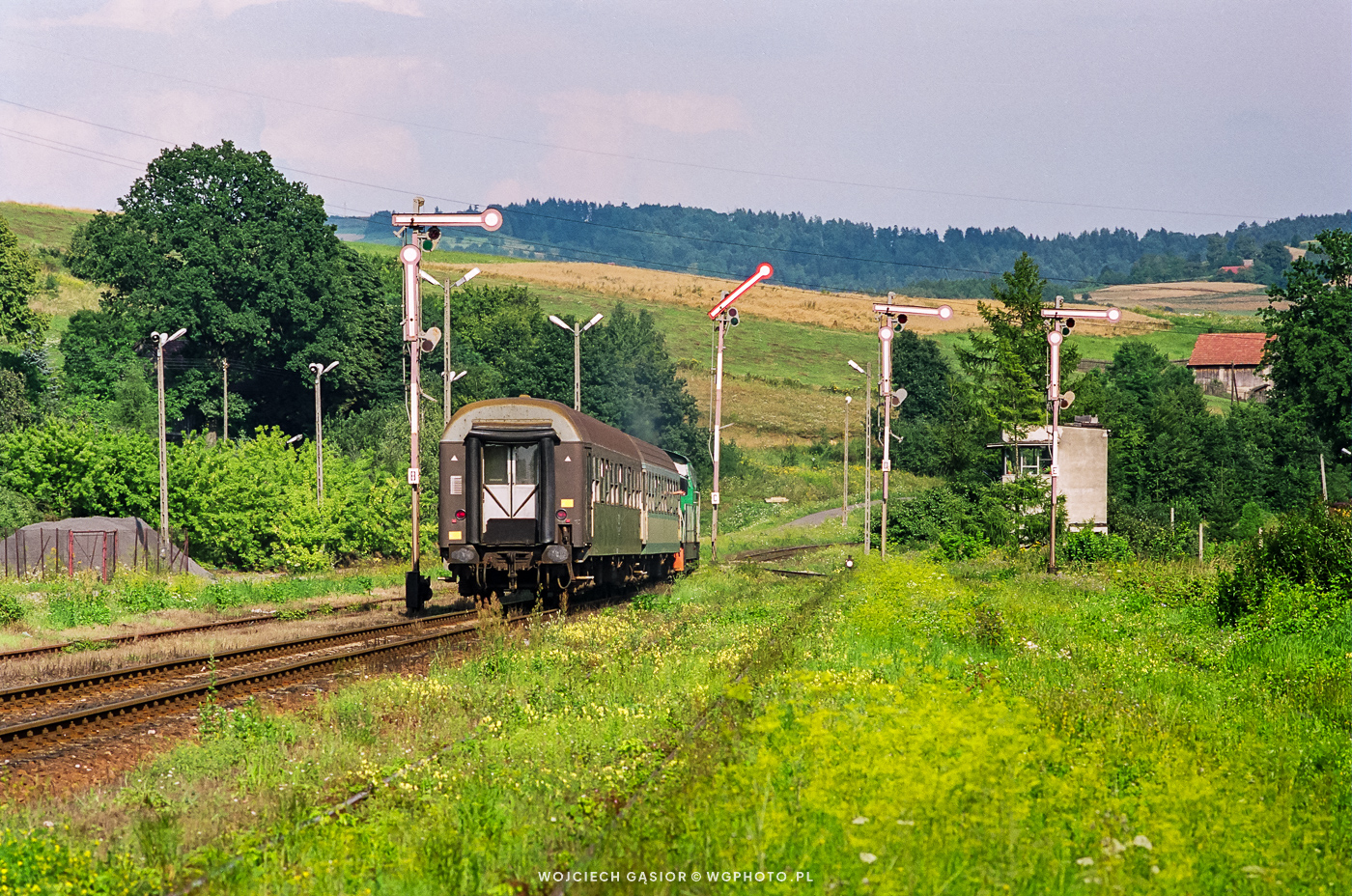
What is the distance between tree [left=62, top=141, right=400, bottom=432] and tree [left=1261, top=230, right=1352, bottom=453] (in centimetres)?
5425

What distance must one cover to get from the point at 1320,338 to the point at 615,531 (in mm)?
58821

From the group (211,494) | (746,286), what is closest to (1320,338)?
(746,286)

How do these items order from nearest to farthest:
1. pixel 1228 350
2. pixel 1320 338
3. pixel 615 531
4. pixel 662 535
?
pixel 615 531 < pixel 662 535 < pixel 1320 338 < pixel 1228 350

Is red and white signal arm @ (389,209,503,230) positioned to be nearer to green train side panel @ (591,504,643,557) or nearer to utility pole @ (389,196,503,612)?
utility pole @ (389,196,503,612)

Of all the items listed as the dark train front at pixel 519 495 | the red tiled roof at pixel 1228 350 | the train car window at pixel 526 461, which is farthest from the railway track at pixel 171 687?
the red tiled roof at pixel 1228 350

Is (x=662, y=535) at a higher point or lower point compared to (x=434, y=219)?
lower

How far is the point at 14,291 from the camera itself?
62312 mm

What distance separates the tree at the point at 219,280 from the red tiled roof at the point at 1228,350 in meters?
92.8

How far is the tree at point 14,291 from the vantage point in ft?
202

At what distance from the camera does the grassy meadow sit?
6105mm

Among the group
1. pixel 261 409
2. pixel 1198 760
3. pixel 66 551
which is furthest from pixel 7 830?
pixel 261 409

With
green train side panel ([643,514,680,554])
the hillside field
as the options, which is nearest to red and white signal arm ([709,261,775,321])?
green train side panel ([643,514,680,554])

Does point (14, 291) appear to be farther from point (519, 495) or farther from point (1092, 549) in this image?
point (1092, 549)

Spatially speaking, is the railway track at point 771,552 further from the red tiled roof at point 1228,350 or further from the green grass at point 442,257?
the green grass at point 442,257
